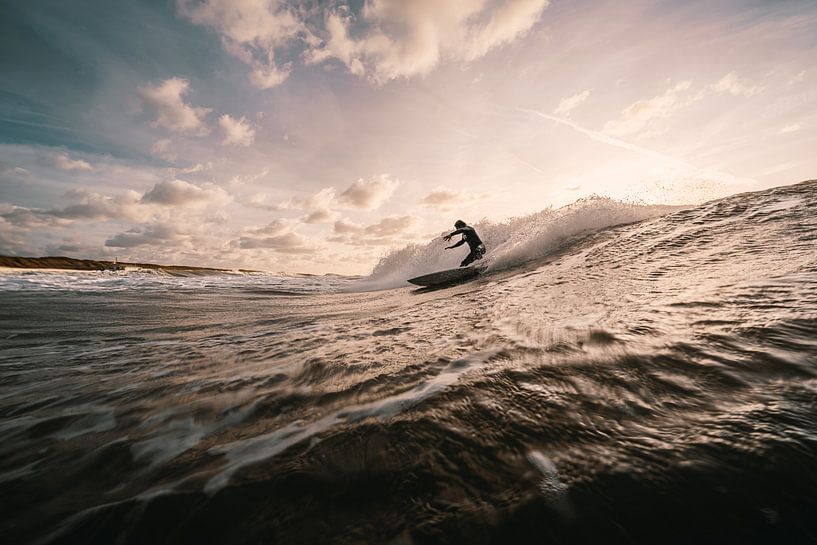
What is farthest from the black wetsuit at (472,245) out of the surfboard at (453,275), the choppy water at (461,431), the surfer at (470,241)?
the choppy water at (461,431)

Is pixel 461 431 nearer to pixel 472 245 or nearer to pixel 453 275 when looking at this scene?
pixel 453 275

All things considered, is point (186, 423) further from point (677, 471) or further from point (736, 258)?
point (736, 258)

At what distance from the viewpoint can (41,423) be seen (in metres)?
1.76

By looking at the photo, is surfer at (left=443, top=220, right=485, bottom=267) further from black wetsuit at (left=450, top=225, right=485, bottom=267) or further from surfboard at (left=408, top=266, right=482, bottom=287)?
surfboard at (left=408, top=266, right=482, bottom=287)

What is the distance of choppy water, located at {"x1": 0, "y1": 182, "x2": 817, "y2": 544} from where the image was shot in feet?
2.87

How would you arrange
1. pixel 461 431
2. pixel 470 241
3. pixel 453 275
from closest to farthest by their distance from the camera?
pixel 461 431
pixel 453 275
pixel 470 241

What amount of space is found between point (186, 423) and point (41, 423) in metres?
0.83

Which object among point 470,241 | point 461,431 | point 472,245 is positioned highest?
point 470,241

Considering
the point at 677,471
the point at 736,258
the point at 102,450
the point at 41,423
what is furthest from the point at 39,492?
the point at 736,258

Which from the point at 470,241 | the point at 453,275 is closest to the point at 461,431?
the point at 453,275

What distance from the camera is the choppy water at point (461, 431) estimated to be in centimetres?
87

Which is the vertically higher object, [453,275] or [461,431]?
[453,275]

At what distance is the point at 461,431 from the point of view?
1246 millimetres

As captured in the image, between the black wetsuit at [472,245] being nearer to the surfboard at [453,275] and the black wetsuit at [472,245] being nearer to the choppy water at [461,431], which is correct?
the surfboard at [453,275]
